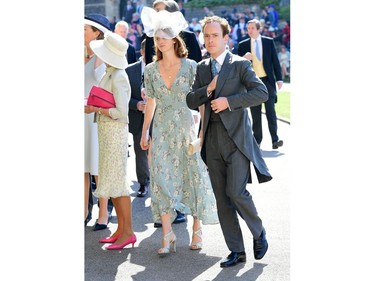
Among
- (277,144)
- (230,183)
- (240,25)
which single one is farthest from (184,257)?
(240,25)

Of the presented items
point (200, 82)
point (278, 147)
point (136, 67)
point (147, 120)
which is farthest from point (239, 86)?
point (278, 147)

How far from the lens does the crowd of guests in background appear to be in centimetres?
4219

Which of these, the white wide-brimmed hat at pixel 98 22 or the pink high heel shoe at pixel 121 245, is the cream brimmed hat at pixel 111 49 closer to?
the white wide-brimmed hat at pixel 98 22

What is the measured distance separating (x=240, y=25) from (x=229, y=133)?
3800cm

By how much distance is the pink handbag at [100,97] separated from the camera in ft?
25.8

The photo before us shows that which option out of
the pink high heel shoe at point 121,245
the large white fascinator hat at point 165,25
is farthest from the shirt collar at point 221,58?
the pink high heel shoe at point 121,245

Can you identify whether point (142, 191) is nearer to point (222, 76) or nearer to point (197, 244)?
point (197, 244)

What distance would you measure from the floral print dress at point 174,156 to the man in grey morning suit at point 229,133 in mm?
536

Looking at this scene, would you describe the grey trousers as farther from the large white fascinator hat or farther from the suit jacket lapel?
the large white fascinator hat

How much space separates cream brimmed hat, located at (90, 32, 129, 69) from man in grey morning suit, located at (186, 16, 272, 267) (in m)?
0.95

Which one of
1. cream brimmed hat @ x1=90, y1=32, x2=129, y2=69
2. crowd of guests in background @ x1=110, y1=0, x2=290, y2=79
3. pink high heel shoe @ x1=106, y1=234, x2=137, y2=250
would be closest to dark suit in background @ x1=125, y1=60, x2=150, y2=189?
cream brimmed hat @ x1=90, y1=32, x2=129, y2=69

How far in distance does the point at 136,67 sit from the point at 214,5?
44939mm

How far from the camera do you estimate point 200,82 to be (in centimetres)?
720
